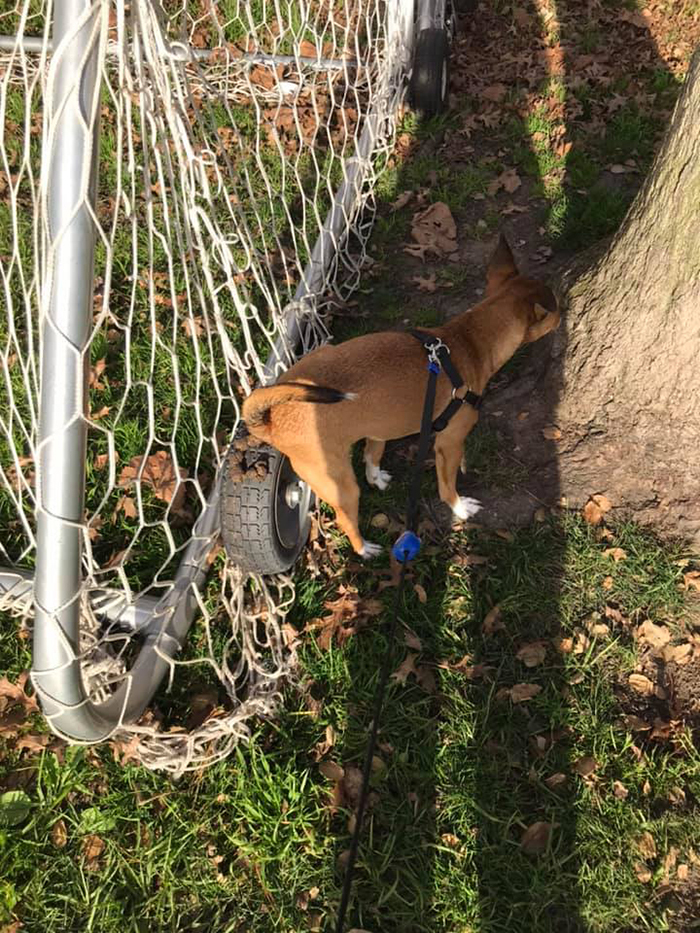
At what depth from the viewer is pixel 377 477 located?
3.51 m

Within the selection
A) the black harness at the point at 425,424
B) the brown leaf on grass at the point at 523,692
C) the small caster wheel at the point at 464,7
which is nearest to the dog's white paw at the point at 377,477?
the black harness at the point at 425,424

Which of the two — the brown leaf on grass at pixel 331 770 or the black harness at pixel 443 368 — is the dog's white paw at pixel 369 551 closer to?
the black harness at pixel 443 368

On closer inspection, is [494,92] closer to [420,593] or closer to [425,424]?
[425,424]

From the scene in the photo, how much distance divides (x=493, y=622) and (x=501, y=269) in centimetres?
187

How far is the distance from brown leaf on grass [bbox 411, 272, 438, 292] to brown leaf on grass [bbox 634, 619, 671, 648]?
2.54 metres

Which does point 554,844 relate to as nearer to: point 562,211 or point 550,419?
point 550,419

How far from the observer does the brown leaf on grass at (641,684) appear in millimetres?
2692

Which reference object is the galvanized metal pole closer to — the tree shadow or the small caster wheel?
the tree shadow

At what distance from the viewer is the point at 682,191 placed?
273 centimetres

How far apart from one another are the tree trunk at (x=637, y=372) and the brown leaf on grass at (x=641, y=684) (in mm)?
733

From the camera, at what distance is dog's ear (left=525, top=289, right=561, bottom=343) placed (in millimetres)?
3129

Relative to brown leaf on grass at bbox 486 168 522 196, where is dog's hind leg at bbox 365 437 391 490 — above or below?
below

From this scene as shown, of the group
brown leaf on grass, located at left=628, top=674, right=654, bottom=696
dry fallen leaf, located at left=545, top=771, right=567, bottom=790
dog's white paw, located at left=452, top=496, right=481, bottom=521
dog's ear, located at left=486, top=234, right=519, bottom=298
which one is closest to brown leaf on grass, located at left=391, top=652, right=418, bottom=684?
dry fallen leaf, located at left=545, top=771, right=567, bottom=790

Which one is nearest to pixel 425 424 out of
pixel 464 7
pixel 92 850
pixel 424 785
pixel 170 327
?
pixel 424 785
